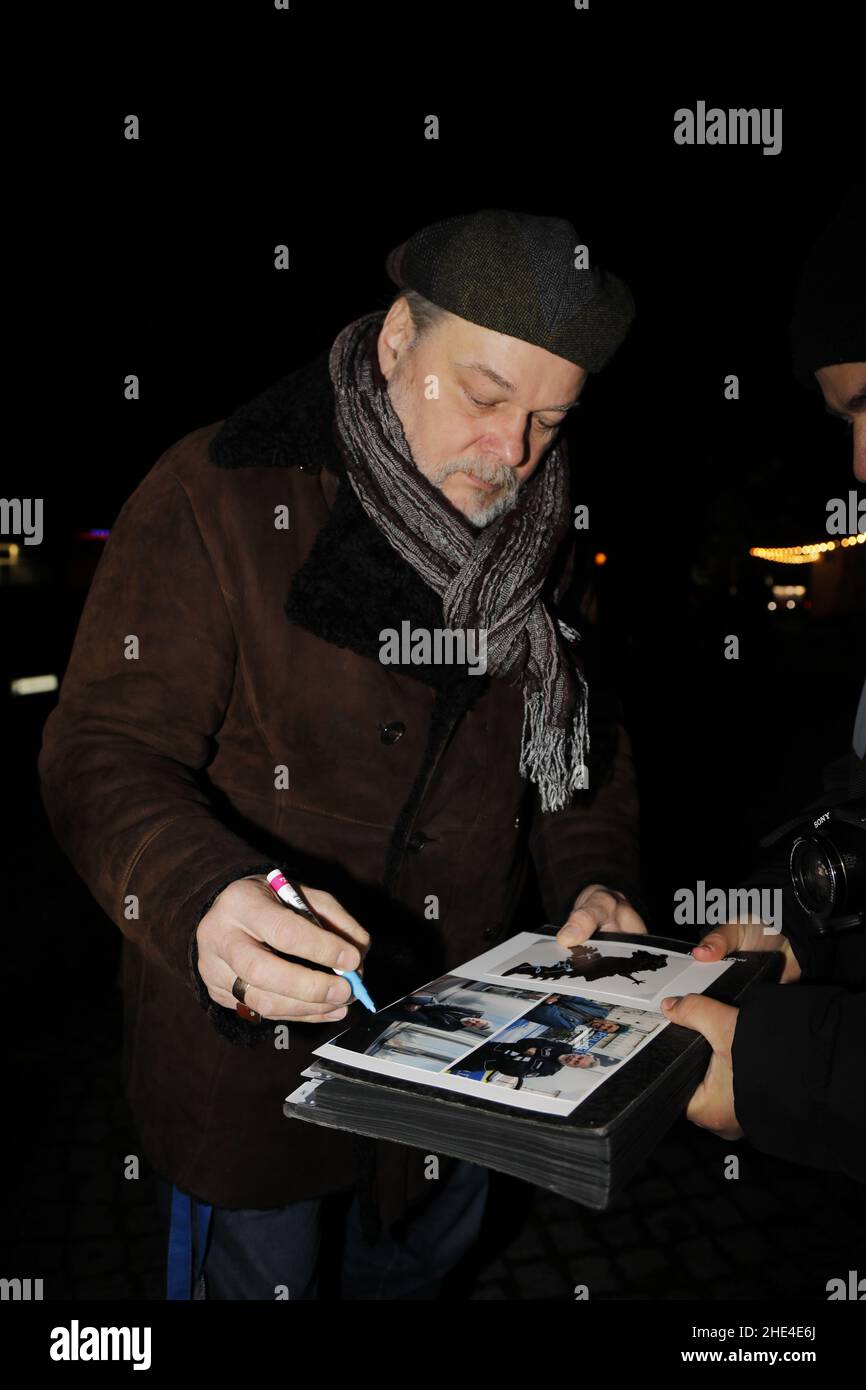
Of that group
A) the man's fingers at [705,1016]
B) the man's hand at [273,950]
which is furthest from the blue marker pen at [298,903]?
the man's fingers at [705,1016]

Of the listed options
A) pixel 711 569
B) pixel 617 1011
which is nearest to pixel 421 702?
pixel 617 1011

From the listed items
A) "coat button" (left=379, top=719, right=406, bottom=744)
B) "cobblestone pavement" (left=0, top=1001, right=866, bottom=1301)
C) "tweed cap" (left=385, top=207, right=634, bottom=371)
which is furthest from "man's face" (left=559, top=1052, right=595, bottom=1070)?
"cobblestone pavement" (left=0, top=1001, right=866, bottom=1301)

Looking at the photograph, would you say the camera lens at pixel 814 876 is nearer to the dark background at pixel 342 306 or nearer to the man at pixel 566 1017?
the man at pixel 566 1017

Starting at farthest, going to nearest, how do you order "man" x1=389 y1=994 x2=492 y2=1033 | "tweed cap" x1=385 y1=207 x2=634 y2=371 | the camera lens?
1. "tweed cap" x1=385 y1=207 x2=634 y2=371
2. the camera lens
3. "man" x1=389 y1=994 x2=492 y2=1033

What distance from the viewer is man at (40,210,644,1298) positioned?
6.17 feet

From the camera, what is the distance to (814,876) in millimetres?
1952

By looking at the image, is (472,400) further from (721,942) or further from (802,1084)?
(802,1084)

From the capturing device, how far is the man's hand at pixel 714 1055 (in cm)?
155

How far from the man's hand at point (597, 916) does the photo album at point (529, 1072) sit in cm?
19

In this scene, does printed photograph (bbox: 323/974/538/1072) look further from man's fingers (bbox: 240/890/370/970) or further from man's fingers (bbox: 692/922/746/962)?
man's fingers (bbox: 692/922/746/962)

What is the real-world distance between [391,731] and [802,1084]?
101 cm

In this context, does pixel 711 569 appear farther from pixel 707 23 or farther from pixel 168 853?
pixel 168 853

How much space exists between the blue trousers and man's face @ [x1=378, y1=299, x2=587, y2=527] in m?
1.66

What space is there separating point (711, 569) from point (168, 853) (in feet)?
67.7
